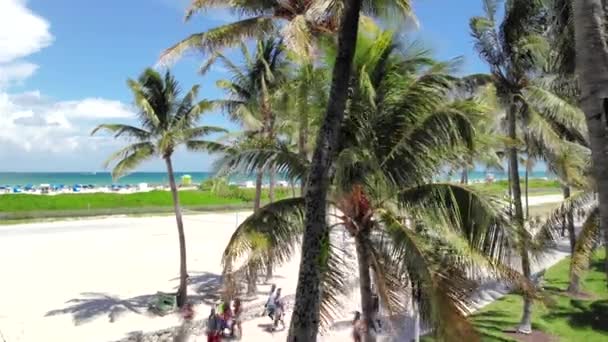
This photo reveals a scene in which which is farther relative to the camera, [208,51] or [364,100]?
[208,51]

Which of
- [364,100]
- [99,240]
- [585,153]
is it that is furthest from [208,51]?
[99,240]

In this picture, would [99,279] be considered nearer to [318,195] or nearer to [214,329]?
[214,329]

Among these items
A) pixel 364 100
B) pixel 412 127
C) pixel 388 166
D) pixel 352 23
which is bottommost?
pixel 388 166

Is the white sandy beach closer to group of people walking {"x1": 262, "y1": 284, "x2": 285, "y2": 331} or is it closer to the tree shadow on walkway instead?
the tree shadow on walkway

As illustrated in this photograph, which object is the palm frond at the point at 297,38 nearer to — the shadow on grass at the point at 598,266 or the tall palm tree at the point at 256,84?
the tall palm tree at the point at 256,84

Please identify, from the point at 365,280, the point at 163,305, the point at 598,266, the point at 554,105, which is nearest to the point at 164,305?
the point at 163,305

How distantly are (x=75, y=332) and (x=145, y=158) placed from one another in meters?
5.03

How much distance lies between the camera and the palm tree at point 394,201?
6305mm

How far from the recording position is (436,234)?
22.7 feet

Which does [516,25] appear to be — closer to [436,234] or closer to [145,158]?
[436,234]

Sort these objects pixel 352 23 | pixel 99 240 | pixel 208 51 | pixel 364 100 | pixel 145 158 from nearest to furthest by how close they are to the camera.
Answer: pixel 352 23 < pixel 364 100 < pixel 208 51 < pixel 145 158 < pixel 99 240

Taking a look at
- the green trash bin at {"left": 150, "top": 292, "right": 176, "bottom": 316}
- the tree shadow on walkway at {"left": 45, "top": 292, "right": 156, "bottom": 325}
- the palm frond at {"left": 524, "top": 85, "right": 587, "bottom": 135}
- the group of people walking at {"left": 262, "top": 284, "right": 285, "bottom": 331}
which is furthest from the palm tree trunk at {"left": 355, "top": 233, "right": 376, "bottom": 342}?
the tree shadow on walkway at {"left": 45, "top": 292, "right": 156, "bottom": 325}

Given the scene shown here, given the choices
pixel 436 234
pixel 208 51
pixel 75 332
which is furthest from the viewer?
pixel 75 332

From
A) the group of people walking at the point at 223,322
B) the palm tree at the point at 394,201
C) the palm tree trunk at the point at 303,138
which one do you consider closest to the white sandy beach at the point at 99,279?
the group of people walking at the point at 223,322
